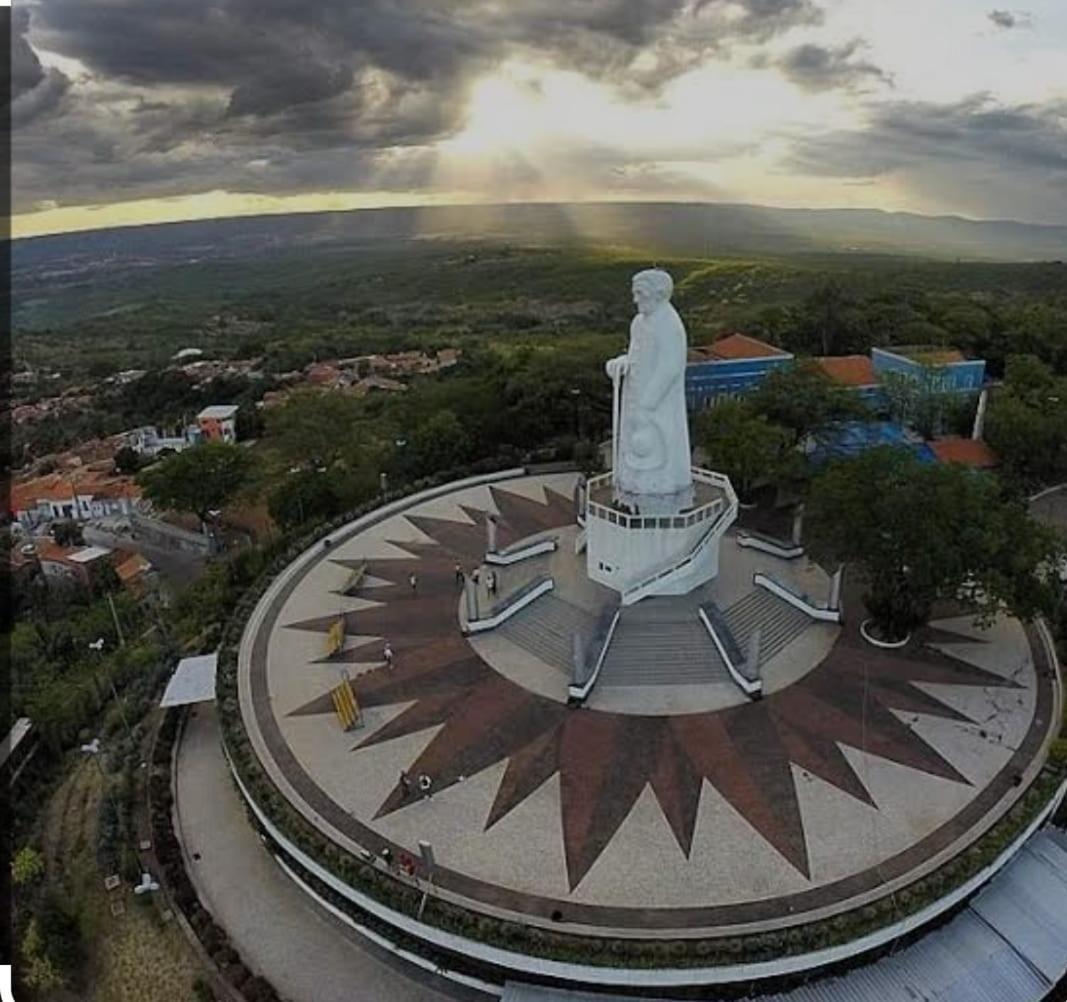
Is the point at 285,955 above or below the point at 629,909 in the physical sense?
below

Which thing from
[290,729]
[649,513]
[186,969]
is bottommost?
[186,969]

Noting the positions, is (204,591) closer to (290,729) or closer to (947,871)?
(290,729)

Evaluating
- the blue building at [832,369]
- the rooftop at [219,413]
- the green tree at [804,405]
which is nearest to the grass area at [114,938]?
the green tree at [804,405]

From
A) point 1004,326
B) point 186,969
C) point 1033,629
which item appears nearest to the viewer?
point 186,969

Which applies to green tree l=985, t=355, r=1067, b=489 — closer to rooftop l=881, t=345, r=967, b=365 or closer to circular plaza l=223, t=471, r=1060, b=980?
rooftop l=881, t=345, r=967, b=365

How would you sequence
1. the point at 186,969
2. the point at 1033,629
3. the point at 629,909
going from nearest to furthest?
the point at 629,909
the point at 186,969
the point at 1033,629

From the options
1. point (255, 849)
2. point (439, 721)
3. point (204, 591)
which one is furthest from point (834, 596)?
point (204, 591)

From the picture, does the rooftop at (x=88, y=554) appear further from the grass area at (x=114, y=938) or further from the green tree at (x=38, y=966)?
the green tree at (x=38, y=966)
